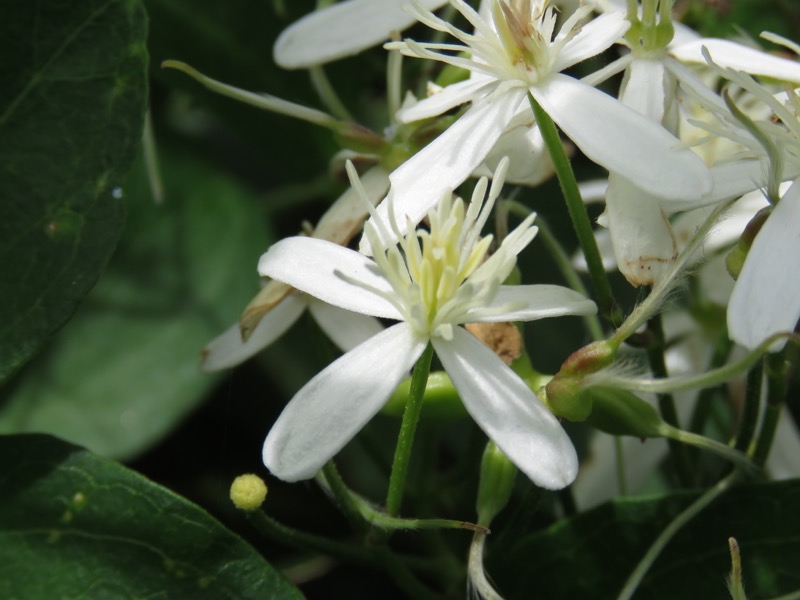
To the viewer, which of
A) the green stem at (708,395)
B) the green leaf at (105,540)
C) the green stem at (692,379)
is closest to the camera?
the green stem at (692,379)

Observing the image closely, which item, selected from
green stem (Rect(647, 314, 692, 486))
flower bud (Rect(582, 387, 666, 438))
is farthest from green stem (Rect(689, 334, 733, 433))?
flower bud (Rect(582, 387, 666, 438))

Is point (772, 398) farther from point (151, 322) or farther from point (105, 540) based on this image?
point (151, 322)

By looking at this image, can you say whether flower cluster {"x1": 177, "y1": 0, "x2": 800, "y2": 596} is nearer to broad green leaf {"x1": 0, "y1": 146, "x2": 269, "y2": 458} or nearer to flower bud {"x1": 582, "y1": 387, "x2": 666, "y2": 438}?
flower bud {"x1": 582, "y1": 387, "x2": 666, "y2": 438}

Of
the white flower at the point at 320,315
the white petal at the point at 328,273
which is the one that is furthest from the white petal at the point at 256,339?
the white petal at the point at 328,273

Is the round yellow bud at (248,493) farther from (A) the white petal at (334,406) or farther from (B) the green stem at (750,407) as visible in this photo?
(B) the green stem at (750,407)

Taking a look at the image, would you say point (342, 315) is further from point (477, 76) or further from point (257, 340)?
point (477, 76)

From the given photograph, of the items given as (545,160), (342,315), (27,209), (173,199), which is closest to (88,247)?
(27,209)

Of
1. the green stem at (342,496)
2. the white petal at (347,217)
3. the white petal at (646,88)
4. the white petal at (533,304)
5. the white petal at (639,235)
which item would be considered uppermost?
the white petal at (646,88)
